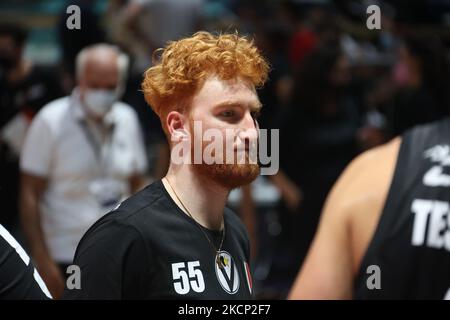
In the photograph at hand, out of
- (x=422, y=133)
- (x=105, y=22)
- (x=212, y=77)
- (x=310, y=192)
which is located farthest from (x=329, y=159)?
(x=212, y=77)

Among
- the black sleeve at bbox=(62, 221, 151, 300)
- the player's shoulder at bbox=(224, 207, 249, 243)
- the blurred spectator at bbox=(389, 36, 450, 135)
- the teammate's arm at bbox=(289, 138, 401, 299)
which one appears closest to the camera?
the black sleeve at bbox=(62, 221, 151, 300)

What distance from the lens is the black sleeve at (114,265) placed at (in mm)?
2221

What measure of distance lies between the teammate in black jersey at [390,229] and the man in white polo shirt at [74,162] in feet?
6.57

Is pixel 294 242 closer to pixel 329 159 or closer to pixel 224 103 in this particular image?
pixel 329 159

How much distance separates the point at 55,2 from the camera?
392 inches

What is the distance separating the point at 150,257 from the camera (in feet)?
7.45

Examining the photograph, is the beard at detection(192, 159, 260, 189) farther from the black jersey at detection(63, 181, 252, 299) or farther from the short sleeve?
the short sleeve

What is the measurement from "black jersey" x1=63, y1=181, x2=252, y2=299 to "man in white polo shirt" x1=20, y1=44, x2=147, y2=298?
2362 millimetres

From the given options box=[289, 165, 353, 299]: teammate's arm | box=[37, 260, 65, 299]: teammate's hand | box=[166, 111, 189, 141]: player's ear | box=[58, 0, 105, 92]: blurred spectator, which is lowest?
box=[37, 260, 65, 299]: teammate's hand

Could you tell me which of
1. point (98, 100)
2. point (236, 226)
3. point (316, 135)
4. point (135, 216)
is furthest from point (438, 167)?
point (316, 135)

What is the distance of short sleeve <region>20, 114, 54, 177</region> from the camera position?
4.73 metres

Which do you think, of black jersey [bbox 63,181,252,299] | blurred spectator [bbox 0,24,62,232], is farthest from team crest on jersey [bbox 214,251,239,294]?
blurred spectator [bbox 0,24,62,232]

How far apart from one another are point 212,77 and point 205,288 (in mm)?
541

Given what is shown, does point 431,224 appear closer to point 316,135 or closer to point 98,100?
point 98,100
